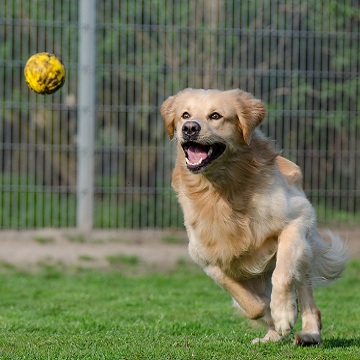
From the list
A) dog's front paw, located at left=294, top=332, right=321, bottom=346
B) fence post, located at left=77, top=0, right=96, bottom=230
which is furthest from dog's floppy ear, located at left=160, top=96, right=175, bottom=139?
fence post, located at left=77, top=0, right=96, bottom=230

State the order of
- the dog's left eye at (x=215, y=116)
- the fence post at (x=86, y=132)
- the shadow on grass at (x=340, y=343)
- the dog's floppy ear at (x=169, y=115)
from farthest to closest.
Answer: the fence post at (x=86, y=132)
the dog's floppy ear at (x=169, y=115)
the dog's left eye at (x=215, y=116)
the shadow on grass at (x=340, y=343)

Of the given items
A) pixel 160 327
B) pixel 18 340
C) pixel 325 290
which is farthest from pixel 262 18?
pixel 18 340

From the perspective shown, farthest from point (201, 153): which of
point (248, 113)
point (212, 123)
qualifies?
point (248, 113)

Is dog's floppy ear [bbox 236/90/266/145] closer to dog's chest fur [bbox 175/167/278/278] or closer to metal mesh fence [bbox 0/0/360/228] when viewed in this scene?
dog's chest fur [bbox 175/167/278/278]

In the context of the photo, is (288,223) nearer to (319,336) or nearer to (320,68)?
(319,336)

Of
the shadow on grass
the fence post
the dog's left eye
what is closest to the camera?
the shadow on grass

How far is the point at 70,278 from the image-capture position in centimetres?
1017

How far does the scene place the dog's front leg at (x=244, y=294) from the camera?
605 cm

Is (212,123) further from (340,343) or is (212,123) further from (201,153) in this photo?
(340,343)

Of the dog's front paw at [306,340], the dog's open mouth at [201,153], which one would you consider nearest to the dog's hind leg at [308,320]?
the dog's front paw at [306,340]

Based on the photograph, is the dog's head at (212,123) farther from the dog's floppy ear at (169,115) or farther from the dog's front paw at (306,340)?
the dog's front paw at (306,340)

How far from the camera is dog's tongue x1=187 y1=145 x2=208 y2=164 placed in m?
5.89

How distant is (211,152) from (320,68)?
19.5ft

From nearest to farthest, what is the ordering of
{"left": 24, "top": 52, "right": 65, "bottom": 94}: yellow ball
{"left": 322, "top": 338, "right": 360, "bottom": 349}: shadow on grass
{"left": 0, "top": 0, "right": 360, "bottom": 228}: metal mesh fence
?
{"left": 322, "top": 338, "right": 360, "bottom": 349}: shadow on grass → {"left": 24, "top": 52, "right": 65, "bottom": 94}: yellow ball → {"left": 0, "top": 0, "right": 360, "bottom": 228}: metal mesh fence
